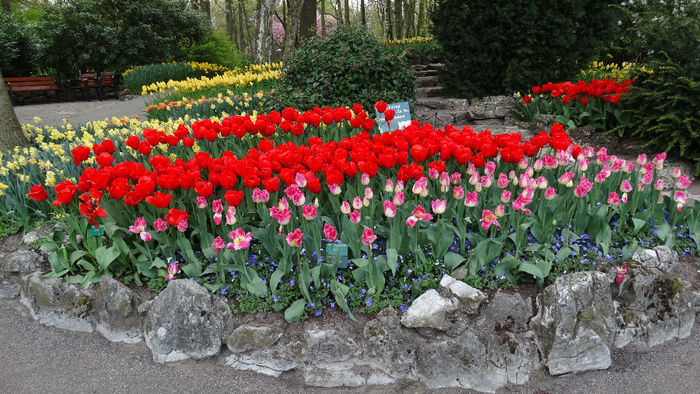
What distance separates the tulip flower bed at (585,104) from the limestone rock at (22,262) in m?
6.07

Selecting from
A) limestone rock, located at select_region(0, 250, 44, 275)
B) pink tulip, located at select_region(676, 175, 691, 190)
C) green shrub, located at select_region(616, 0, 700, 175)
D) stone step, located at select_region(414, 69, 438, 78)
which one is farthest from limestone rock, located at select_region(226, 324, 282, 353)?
stone step, located at select_region(414, 69, 438, 78)

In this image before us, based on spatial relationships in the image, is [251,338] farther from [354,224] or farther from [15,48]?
[15,48]

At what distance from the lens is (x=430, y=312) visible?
247 cm

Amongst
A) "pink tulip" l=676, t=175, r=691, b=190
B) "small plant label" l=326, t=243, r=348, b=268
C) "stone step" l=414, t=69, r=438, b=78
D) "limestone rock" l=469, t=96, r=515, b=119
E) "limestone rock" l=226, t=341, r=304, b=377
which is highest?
"stone step" l=414, t=69, r=438, b=78

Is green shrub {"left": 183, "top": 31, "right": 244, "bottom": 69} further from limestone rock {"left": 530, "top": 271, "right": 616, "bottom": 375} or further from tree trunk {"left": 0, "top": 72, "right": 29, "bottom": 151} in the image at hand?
limestone rock {"left": 530, "top": 271, "right": 616, "bottom": 375}

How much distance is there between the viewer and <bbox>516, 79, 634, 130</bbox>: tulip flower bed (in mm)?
5781

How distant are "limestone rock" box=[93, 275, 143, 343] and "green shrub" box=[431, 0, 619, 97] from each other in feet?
21.7

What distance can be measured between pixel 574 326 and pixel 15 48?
1768 cm

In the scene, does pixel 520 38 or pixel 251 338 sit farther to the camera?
pixel 520 38

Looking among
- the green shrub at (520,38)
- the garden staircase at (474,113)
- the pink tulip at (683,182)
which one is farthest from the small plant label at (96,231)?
the green shrub at (520,38)

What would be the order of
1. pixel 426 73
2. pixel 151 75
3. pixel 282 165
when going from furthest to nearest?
pixel 151 75 → pixel 426 73 → pixel 282 165

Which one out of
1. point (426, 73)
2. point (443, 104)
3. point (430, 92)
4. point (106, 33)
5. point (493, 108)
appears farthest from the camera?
point (106, 33)

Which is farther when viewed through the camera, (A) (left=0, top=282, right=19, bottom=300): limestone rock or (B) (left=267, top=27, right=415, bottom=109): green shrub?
(B) (left=267, top=27, right=415, bottom=109): green shrub

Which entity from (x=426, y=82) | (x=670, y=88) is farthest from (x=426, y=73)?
(x=670, y=88)
